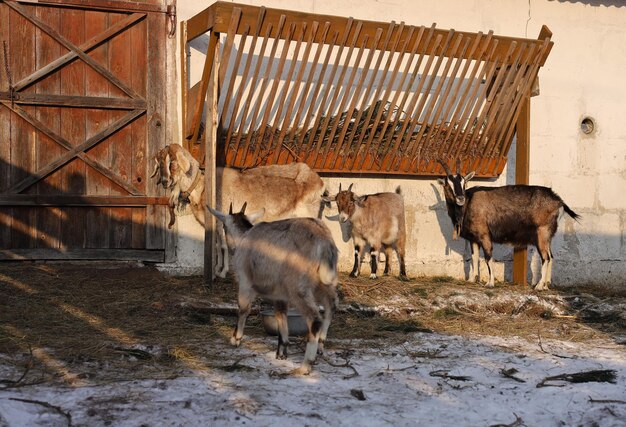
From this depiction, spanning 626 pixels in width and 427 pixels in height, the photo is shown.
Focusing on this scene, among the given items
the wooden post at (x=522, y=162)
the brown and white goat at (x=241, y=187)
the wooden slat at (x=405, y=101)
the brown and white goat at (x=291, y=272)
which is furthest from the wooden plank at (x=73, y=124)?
the wooden post at (x=522, y=162)

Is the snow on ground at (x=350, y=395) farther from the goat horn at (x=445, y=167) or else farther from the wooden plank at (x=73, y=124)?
the goat horn at (x=445, y=167)

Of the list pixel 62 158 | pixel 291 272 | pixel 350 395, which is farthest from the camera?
pixel 62 158

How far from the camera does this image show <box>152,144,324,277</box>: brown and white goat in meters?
9.39

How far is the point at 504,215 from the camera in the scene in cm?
1095

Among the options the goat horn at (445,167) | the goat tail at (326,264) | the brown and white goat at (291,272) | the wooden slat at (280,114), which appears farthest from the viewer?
the goat horn at (445,167)

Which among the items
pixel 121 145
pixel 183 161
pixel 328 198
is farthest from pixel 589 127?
pixel 121 145

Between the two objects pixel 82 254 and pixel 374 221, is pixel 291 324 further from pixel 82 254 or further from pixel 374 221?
pixel 82 254

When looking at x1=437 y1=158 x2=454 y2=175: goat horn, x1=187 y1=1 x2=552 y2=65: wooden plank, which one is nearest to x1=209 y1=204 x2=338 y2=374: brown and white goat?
x1=187 y1=1 x2=552 y2=65: wooden plank

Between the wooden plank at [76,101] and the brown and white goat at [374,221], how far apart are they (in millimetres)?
2682

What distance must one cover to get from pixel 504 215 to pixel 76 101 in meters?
5.72

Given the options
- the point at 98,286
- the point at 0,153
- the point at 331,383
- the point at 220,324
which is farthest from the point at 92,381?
the point at 0,153

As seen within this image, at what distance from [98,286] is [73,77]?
2.58 metres

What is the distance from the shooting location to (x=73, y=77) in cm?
957

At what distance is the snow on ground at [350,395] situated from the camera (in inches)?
184
